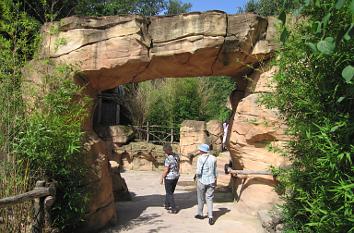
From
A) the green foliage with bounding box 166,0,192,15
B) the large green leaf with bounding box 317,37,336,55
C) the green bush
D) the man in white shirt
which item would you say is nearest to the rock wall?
the man in white shirt

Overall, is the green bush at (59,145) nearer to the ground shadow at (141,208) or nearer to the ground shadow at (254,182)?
the ground shadow at (141,208)

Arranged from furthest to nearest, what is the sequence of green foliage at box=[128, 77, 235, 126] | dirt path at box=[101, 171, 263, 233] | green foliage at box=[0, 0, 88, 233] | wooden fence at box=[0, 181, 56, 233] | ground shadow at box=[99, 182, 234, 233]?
green foliage at box=[128, 77, 235, 126] → ground shadow at box=[99, 182, 234, 233] → dirt path at box=[101, 171, 263, 233] → green foliage at box=[0, 0, 88, 233] → wooden fence at box=[0, 181, 56, 233]

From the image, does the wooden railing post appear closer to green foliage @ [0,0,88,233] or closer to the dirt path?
green foliage @ [0,0,88,233]

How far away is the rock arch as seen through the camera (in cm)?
640

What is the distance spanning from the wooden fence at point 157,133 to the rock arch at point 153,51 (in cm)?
1010

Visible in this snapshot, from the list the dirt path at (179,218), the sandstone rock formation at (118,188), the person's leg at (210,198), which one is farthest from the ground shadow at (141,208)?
the person's leg at (210,198)

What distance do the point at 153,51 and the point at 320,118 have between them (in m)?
3.84

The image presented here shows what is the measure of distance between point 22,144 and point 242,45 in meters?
3.89

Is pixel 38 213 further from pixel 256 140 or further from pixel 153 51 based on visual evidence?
pixel 256 140

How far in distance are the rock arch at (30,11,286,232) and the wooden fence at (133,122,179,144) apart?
1010 centimetres

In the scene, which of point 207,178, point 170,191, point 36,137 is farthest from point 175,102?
point 36,137

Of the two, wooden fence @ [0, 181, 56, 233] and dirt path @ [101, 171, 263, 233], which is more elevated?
wooden fence @ [0, 181, 56, 233]

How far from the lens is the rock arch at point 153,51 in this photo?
252 inches

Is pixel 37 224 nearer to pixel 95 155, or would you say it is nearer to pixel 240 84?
pixel 95 155
